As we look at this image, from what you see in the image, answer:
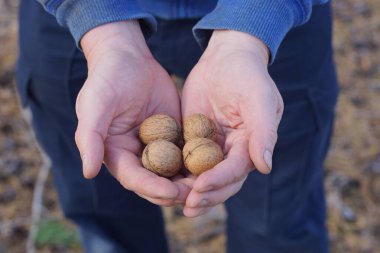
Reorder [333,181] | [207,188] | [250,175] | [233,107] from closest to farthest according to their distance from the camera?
[207,188] < [233,107] < [250,175] < [333,181]

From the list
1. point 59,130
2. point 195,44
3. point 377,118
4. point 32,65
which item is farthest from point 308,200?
point 377,118

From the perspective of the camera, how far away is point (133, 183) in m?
1.13

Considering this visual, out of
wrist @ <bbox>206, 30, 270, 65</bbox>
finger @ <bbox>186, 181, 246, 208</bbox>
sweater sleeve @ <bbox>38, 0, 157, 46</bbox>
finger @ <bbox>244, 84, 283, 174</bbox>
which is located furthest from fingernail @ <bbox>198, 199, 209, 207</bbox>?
sweater sleeve @ <bbox>38, 0, 157, 46</bbox>

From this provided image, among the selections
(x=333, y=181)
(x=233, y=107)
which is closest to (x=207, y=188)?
(x=233, y=107)

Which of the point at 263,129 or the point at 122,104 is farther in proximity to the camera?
the point at 122,104

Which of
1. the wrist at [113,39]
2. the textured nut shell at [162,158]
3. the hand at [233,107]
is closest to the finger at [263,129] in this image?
the hand at [233,107]

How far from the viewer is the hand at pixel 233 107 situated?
110cm

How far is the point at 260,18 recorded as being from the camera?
1.28m

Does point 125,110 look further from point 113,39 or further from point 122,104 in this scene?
point 113,39

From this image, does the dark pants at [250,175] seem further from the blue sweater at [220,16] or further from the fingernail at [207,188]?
the fingernail at [207,188]

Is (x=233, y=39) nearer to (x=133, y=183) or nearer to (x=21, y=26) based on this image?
(x=133, y=183)

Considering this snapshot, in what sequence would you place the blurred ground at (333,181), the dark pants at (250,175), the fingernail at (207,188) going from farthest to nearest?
the blurred ground at (333,181) → the dark pants at (250,175) → the fingernail at (207,188)

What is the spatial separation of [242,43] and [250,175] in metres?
0.45

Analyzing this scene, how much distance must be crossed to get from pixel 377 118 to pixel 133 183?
6.33 ft
